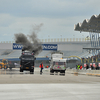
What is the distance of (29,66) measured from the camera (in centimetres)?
4097

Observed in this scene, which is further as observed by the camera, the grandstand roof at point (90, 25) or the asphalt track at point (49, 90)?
the grandstand roof at point (90, 25)

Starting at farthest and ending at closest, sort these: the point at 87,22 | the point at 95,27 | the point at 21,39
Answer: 1. the point at 21,39
2. the point at 95,27
3. the point at 87,22

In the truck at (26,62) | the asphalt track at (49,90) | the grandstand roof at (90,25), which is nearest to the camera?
the asphalt track at (49,90)

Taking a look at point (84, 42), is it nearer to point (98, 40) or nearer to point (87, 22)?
point (98, 40)

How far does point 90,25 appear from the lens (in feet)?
165

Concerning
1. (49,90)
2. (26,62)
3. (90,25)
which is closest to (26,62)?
(26,62)

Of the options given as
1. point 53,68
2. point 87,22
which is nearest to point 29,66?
point 53,68

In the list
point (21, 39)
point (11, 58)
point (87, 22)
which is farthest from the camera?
point (11, 58)

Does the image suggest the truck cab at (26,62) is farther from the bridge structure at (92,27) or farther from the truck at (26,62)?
the bridge structure at (92,27)

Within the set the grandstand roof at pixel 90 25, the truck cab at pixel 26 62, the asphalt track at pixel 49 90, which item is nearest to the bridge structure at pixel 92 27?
the grandstand roof at pixel 90 25

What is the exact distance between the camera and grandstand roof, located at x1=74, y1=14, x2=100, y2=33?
4572 cm

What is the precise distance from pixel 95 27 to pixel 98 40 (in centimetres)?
655

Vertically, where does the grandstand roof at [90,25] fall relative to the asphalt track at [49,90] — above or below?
above

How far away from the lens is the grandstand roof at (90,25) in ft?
150
